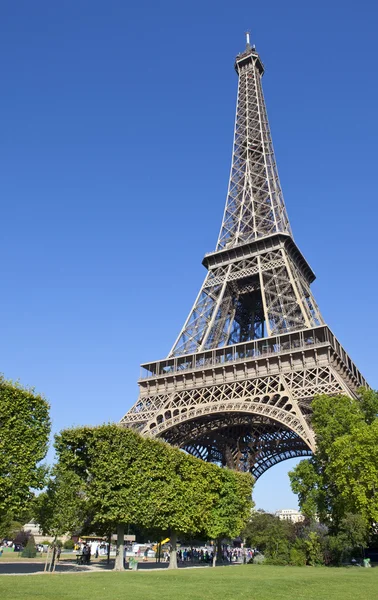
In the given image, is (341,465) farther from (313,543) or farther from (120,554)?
(120,554)

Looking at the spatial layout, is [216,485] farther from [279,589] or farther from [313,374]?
[279,589]

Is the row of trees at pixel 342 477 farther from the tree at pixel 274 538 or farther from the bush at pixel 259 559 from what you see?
the bush at pixel 259 559

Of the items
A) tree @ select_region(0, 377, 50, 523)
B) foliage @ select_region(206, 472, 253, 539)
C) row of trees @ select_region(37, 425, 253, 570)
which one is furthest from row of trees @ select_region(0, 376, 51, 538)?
foliage @ select_region(206, 472, 253, 539)

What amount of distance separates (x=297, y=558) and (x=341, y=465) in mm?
6949

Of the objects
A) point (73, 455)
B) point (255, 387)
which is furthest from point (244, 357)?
point (73, 455)

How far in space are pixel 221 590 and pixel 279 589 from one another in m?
2.05

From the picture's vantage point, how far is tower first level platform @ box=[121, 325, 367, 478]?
35719mm

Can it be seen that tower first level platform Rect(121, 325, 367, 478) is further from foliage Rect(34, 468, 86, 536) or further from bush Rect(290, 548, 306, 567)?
foliage Rect(34, 468, 86, 536)

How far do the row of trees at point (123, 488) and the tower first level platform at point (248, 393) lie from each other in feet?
26.7

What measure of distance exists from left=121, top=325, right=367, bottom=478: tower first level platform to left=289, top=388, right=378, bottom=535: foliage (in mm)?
1523

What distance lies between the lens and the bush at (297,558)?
29750 mm

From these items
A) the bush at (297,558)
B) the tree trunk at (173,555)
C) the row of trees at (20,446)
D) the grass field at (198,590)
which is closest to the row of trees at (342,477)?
the bush at (297,558)

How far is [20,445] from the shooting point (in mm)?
21641

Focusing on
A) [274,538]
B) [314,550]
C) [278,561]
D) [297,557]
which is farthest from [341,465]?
[274,538]
